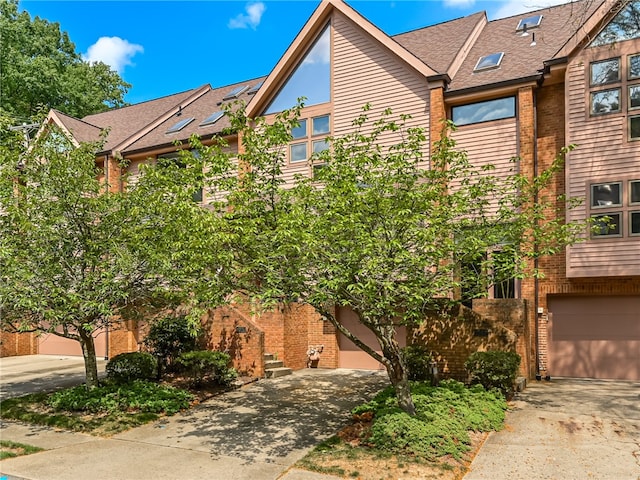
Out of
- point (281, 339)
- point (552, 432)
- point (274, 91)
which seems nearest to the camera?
point (552, 432)

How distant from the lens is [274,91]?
17.7 meters

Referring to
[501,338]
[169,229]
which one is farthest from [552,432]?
[169,229]

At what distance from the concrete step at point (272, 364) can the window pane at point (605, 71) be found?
1201cm

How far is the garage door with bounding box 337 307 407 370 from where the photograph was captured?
15.3 metres

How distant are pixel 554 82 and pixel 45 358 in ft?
70.8

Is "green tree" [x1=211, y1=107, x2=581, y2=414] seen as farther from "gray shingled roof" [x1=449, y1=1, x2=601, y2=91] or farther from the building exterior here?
"gray shingled roof" [x1=449, y1=1, x2=601, y2=91]

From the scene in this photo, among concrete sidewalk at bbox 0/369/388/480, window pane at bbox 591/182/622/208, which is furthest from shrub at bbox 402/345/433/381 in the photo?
window pane at bbox 591/182/622/208

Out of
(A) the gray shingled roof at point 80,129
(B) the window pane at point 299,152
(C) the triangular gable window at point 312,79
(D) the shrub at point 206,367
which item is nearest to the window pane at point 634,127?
(C) the triangular gable window at point 312,79

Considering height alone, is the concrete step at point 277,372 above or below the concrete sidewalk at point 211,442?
below

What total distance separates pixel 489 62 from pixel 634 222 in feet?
21.9

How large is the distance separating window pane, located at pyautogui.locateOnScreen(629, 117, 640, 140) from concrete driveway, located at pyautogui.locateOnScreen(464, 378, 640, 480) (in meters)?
6.51

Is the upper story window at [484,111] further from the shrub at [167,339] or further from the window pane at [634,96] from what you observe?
the shrub at [167,339]

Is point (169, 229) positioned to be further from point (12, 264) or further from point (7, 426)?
point (7, 426)

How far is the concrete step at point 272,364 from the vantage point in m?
14.3
